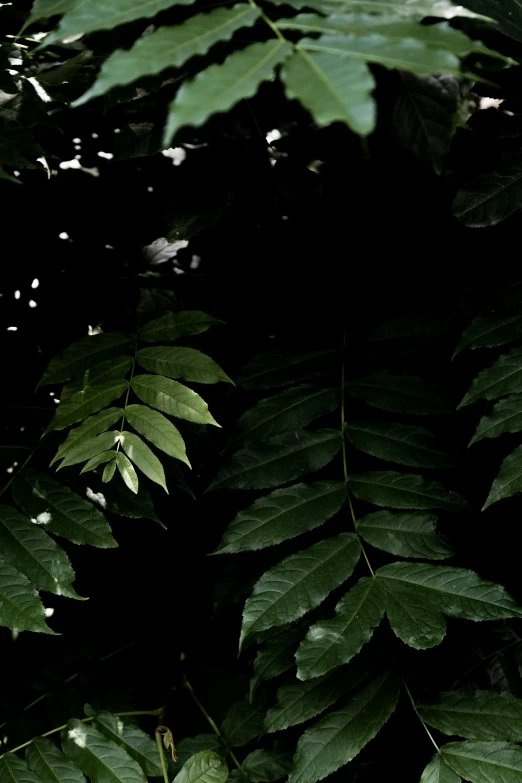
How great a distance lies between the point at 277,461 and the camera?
130cm

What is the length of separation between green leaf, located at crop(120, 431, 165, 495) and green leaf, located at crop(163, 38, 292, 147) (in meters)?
0.58

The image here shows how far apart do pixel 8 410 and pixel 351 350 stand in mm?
710

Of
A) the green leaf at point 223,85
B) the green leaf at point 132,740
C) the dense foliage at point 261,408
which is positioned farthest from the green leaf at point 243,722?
the green leaf at point 223,85

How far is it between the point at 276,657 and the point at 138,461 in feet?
1.31

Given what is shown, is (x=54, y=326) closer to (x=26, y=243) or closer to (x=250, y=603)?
(x=26, y=243)

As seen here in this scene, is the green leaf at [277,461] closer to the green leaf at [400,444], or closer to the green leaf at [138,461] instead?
the green leaf at [400,444]

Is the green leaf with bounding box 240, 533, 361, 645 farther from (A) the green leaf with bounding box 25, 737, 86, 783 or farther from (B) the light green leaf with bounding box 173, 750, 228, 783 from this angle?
(A) the green leaf with bounding box 25, 737, 86, 783

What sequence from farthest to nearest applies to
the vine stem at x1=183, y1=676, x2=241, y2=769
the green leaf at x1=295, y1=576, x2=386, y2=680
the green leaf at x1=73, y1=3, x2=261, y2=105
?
the vine stem at x1=183, y1=676, x2=241, y2=769, the green leaf at x1=295, y1=576, x2=386, y2=680, the green leaf at x1=73, y1=3, x2=261, y2=105

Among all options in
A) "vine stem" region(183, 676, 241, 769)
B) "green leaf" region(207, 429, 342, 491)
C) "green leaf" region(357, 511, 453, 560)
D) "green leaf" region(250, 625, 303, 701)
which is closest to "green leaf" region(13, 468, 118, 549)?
"green leaf" region(207, 429, 342, 491)

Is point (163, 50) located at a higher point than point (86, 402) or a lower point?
higher

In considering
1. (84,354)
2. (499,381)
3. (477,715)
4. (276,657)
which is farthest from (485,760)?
(84,354)

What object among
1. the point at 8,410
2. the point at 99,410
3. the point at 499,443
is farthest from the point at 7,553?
the point at 499,443

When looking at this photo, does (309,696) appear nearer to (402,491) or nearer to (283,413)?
(402,491)

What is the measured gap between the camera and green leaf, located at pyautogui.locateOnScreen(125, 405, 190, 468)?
1.16 m
